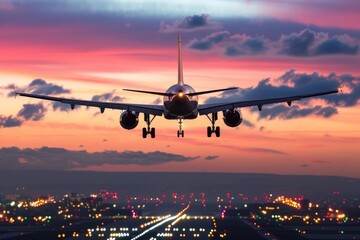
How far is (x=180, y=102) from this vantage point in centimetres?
8412

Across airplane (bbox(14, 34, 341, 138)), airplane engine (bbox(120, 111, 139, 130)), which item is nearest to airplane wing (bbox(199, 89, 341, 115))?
airplane (bbox(14, 34, 341, 138))

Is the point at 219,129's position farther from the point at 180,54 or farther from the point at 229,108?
the point at 180,54

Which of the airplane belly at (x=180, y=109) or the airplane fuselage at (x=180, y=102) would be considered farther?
the airplane belly at (x=180, y=109)

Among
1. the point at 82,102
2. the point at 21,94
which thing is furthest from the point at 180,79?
the point at 21,94

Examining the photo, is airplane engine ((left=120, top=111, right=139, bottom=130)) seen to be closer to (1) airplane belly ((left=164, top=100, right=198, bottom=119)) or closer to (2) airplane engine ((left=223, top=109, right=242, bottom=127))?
(1) airplane belly ((left=164, top=100, right=198, bottom=119))

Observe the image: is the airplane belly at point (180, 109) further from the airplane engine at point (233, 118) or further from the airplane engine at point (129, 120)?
the airplane engine at point (233, 118)

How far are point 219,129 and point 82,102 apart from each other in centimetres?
1760

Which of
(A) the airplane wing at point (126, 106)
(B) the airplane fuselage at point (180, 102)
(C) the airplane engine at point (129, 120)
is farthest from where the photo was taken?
(C) the airplane engine at point (129, 120)

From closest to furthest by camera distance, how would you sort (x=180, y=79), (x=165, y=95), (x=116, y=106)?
(x=165, y=95), (x=116, y=106), (x=180, y=79)

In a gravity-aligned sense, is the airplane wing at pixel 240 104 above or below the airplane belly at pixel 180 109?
above

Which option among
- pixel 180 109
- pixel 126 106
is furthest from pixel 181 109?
pixel 126 106

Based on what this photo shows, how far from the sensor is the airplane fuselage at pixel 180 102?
276 ft

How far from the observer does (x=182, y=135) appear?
88312mm

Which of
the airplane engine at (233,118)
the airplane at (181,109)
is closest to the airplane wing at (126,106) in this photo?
the airplane at (181,109)
